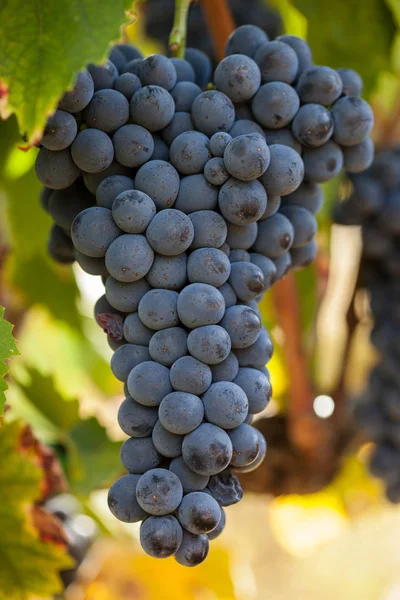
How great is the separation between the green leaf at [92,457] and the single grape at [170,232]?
0.54m

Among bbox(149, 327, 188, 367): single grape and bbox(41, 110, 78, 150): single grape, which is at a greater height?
bbox(41, 110, 78, 150): single grape

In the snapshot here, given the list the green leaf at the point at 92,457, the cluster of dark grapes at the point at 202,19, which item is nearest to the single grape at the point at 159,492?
the green leaf at the point at 92,457

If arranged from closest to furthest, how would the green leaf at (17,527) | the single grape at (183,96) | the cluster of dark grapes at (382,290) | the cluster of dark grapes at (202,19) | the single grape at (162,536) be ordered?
1. the single grape at (162,536)
2. the single grape at (183,96)
3. the green leaf at (17,527)
4. the cluster of dark grapes at (382,290)
5. the cluster of dark grapes at (202,19)

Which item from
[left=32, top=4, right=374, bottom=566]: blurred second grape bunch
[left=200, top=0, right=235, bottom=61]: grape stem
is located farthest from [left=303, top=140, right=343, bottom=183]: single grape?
[left=200, top=0, right=235, bottom=61]: grape stem

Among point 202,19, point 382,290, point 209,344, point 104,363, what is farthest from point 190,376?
point 104,363

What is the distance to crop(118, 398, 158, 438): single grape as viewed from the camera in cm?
44

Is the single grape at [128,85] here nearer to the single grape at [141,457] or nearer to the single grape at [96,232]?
the single grape at [96,232]

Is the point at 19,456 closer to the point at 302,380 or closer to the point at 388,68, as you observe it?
the point at 302,380

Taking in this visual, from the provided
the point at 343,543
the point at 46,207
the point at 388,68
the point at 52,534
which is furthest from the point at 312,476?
the point at 343,543

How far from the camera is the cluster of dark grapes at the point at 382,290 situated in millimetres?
895

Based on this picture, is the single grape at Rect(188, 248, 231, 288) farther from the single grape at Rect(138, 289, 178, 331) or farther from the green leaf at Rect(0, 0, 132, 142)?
the green leaf at Rect(0, 0, 132, 142)

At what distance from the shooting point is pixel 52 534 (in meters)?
0.78

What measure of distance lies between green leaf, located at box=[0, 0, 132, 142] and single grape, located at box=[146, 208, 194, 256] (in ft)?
0.32

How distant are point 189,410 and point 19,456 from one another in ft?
1.29
